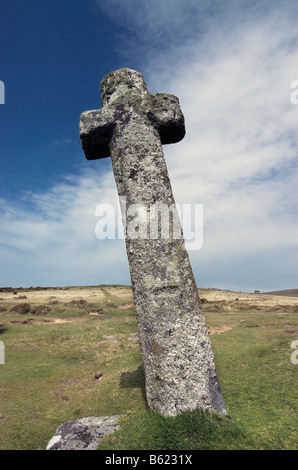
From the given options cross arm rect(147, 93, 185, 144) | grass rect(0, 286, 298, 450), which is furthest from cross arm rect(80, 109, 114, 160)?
grass rect(0, 286, 298, 450)

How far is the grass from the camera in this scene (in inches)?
182

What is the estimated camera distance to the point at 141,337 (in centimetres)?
558

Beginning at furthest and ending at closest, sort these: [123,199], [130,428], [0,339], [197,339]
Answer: [0,339]
[123,199]
[197,339]
[130,428]

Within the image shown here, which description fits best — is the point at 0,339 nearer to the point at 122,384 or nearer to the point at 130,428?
the point at 122,384

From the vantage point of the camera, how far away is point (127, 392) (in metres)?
8.17

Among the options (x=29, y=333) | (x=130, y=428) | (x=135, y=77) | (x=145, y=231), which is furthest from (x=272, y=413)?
(x=29, y=333)

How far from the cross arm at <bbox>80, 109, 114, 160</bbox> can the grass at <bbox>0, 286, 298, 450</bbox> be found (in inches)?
238

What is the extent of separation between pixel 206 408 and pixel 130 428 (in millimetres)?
1435

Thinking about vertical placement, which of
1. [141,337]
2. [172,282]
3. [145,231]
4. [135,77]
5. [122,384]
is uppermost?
[135,77]

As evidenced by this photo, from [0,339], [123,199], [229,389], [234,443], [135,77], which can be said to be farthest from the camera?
[0,339]

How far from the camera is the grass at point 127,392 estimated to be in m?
4.61

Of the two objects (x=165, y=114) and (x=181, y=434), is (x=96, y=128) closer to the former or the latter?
(x=165, y=114)

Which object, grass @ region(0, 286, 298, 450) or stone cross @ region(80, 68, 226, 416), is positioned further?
stone cross @ region(80, 68, 226, 416)

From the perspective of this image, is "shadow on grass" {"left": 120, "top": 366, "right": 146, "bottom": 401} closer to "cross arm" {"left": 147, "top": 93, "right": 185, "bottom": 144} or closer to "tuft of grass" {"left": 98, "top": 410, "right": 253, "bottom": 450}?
"tuft of grass" {"left": 98, "top": 410, "right": 253, "bottom": 450}
